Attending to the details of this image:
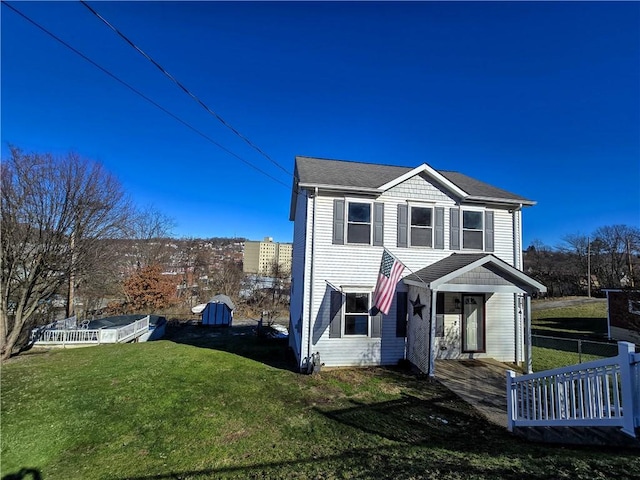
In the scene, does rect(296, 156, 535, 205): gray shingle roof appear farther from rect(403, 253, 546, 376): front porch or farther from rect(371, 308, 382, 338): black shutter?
rect(371, 308, 382, 338): black shutter

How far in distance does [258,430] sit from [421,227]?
7.99 meters

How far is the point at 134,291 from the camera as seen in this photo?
85.6 ft

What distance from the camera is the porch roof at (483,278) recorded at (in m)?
8.64

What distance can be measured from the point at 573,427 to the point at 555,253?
53837 millimetres

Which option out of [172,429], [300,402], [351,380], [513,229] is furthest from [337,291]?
[513,229]

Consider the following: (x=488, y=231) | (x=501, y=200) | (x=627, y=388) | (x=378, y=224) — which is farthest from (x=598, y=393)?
(x=501, y=200)

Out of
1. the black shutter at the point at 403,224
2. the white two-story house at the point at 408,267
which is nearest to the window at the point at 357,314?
the white two-story house at the point at 408,267

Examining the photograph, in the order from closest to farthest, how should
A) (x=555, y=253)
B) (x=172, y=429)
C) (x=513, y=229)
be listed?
1. (x=172, y=429)
2. (x=513, y=229)
3. (x=555, y=253)

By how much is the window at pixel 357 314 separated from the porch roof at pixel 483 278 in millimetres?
1894

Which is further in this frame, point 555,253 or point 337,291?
point 555,253

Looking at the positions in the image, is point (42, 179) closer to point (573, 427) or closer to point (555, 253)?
point (573, 427)

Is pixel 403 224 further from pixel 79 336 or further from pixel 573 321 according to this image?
pixel 573 321

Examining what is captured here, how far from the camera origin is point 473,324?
1062 cm

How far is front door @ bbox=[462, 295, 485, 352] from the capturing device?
10531 mm
